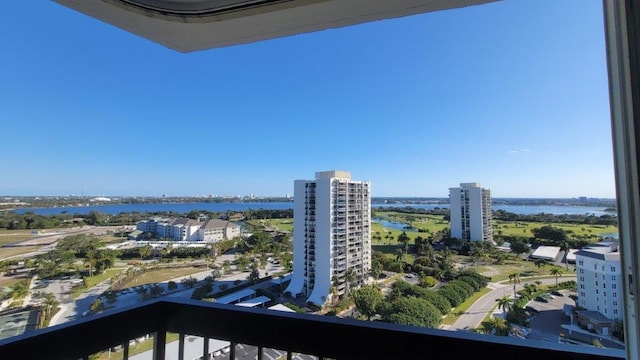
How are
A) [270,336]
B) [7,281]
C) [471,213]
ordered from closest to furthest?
[270,336], [7,281], [471,213]

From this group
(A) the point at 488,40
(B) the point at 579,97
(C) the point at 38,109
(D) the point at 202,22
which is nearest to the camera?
(D) the point at 202,22

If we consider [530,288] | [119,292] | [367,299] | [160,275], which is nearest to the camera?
[119,292]

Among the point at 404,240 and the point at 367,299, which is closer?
the point at 367,299

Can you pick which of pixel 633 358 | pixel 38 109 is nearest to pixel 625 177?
pixel 633 358

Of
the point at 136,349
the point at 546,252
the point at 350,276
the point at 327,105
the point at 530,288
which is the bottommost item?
the point at 350,276

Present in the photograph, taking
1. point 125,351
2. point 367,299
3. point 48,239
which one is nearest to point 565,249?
point 367,299

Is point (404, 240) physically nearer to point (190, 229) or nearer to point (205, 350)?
point (190, 229)

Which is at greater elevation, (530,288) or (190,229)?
(190,229)

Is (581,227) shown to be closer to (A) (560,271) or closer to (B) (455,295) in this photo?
(A) (560,271)

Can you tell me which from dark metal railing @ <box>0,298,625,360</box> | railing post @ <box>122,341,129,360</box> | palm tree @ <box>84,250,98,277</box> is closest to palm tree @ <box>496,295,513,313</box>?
dark metal railing @ <box>0,298,625,360</box>
